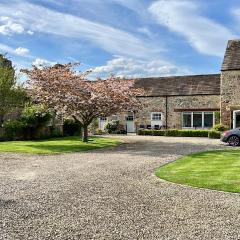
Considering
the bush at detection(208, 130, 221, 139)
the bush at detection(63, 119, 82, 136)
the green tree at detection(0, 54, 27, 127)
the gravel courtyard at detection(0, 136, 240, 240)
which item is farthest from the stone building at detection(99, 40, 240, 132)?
the gravel courtyard at detection(0, 136, 240, 240)

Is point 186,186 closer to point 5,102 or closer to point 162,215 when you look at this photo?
point 162,215

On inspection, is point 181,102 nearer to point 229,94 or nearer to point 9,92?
point 229,94

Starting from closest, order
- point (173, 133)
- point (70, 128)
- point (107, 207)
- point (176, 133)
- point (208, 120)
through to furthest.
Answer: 1. point (107, 207)
2. point (176, 133)
3. point (173, 133)
4. point (70, 128)
5. point (208, 120)

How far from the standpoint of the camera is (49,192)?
440 inches

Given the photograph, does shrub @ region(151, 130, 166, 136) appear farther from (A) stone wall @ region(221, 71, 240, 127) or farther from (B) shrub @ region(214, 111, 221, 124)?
(B) shrub @ region(214, 111, 221, 124)

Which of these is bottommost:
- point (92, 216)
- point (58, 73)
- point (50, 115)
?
point (92, 216)

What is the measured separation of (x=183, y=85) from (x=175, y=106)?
247 cm

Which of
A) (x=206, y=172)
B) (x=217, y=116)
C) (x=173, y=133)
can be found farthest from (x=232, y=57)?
(x=206, y=172)

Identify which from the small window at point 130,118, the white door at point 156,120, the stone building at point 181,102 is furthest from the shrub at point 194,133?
the small window at point 130,118

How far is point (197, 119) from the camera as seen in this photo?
42500mm

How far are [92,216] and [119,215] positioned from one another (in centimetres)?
55

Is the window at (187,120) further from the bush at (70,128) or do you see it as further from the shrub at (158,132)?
the bush at (70,128)

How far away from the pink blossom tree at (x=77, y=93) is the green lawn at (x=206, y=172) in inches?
322

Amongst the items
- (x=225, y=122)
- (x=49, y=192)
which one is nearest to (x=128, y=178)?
(x=49, y=192)
